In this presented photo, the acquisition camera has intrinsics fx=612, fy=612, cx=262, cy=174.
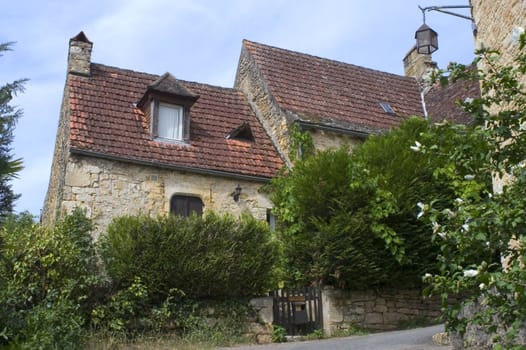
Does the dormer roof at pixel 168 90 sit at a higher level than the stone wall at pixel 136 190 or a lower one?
higher

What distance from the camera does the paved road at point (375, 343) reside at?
855 centimetres

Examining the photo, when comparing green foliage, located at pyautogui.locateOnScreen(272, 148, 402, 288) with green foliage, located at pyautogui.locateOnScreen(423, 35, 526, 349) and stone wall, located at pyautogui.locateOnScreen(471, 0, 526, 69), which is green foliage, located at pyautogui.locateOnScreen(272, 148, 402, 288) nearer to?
stone wall, located at pyautogui.locateOnScreen(471, 0, 526, 69)

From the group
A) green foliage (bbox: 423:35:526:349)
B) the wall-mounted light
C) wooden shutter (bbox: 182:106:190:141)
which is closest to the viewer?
green foliage (bbox: 423:35:526:349)

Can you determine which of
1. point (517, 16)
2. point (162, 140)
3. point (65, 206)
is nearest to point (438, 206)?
point (517, 16)

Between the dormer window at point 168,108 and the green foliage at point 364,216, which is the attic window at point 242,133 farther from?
the green foliage at point 364,216

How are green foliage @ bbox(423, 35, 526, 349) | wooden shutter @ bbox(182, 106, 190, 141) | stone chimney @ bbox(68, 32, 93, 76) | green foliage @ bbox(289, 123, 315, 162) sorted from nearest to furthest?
green foliage @ bbox(423, 35, 526, 349) < wooden shutter @ bbox(182, 106, 190, 141) < green foliage @ bbox(289, 123, 315, 162) < stone chimney @ bbox(68, 32, 93, 76)

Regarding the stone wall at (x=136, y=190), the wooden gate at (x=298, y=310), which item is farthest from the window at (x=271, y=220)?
the wooden gate at (x=298, y=310)

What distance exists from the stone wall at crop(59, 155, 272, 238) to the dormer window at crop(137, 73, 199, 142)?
1.19m

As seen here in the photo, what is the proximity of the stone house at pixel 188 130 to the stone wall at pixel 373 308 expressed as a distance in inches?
126

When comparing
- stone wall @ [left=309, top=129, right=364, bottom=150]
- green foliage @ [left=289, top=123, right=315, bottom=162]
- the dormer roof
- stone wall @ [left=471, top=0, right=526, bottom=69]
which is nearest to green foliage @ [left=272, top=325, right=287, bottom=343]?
green foliage @ [left=289, top=123, right=315, bottom=162]

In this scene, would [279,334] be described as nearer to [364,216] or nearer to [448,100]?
[364,216]

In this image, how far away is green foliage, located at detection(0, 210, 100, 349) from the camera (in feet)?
27.3

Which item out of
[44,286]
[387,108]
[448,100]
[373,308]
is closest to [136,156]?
[44,286]

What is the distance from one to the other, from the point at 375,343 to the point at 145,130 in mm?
7475
